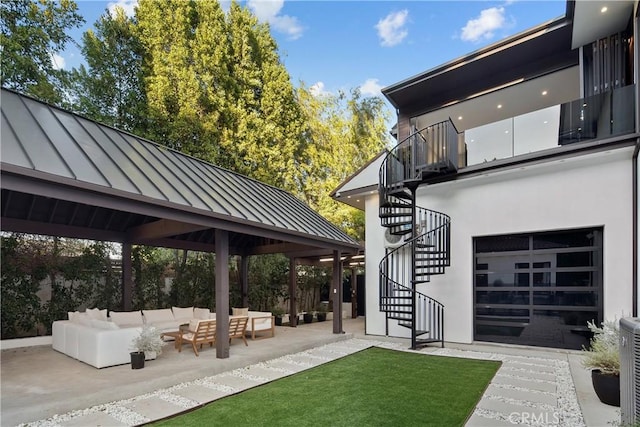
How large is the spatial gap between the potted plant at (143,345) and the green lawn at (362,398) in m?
1.85

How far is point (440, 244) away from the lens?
28.3 ft

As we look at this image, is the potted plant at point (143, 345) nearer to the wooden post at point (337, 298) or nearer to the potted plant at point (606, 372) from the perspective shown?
the wooden post at point (337, 298)

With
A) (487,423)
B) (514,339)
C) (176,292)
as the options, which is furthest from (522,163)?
(176,292)

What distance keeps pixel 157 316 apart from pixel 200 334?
2.87m

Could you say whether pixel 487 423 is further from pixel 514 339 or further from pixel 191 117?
pixel 191 117

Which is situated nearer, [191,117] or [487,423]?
[487,423]

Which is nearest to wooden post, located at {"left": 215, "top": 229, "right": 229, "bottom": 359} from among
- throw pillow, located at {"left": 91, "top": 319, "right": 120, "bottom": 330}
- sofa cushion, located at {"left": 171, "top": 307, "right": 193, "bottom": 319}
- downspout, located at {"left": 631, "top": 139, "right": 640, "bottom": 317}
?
throw pillow, located at {"left": 91, "top": 319, "right": 120, "bottom": 330}

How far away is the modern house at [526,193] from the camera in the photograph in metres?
6.93

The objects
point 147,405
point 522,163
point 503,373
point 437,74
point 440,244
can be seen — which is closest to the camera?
point 147,405

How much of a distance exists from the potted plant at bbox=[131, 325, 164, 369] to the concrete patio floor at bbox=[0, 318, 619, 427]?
0.15 metres

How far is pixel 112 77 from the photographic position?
43.1 feet

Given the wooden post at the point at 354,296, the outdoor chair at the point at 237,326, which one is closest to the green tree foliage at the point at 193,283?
the outdoor chair at the point at 237,326

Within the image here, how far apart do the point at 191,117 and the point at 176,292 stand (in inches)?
262

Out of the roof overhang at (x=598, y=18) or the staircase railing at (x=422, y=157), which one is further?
the staircase railing at (x=422, y=157)
